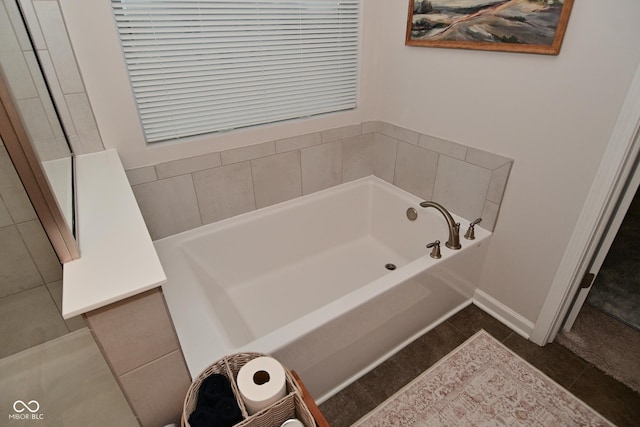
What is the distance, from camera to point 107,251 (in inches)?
37.5

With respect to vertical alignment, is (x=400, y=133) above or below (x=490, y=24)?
below

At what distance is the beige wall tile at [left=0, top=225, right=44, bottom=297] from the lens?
149 cm

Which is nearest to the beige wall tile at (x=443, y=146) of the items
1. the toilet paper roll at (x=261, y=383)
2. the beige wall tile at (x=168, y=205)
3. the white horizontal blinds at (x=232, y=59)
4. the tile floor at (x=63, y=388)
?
the white horizontal blinds at (x=232, y=59)

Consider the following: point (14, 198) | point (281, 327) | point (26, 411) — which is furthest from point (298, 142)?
point (26, 411)

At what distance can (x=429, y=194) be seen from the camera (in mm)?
2135

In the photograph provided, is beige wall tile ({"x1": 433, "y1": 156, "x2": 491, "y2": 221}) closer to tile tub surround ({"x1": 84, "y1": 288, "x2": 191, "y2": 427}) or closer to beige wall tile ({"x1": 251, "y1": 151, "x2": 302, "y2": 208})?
beige wall tile ({"x1": 251, "y1": 151, "x2": 302, "y2": 208})

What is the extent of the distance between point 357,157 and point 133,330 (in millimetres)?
1797

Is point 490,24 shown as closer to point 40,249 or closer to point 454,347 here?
point 454,347

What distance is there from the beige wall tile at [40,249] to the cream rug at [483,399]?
5.25 ft

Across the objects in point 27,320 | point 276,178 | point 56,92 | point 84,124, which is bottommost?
point 27,320

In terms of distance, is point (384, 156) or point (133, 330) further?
point (384, 156)

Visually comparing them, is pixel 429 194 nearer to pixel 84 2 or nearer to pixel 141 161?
pixel 141 161

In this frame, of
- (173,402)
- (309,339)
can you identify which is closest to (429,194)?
(309,339)

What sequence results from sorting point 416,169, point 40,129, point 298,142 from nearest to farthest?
point 40,129 < point 298,142 < point 416,169
